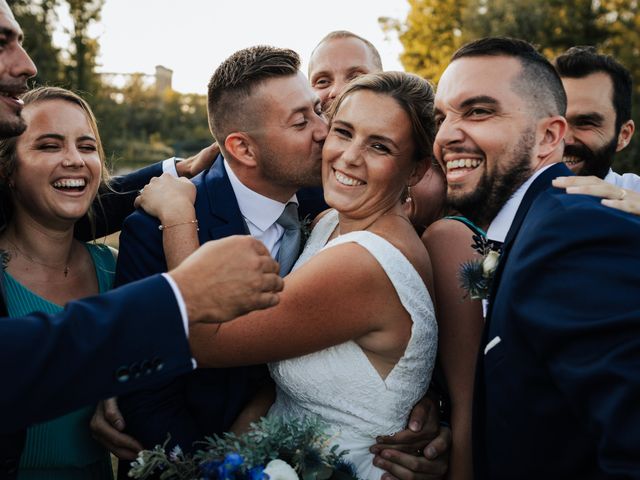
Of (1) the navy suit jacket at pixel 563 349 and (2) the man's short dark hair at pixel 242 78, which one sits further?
(2) the man's short dark hair at pixel 242 78

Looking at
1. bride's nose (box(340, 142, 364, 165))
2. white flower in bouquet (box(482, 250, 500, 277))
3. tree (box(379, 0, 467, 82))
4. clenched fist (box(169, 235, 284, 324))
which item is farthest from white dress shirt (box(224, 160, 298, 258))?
tree (box(379, 0, 467, 82))

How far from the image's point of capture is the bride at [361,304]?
2766 mm

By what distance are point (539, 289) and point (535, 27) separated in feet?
94.4

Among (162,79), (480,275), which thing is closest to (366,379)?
(480,275)

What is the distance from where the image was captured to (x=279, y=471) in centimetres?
261

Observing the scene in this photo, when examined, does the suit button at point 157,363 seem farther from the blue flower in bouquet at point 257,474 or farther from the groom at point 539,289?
the groom at point 539,289

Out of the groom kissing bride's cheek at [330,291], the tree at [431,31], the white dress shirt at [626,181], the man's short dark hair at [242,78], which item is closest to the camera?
the groom kissing bride's cheek at [330,291]

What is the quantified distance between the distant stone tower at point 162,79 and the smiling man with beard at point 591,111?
45.2 metres

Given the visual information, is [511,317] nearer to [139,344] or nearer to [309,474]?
[309,474]

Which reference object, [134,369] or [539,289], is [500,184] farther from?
[134,369]

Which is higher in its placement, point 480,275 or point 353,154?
point 353,154

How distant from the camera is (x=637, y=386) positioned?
1810 millimetres

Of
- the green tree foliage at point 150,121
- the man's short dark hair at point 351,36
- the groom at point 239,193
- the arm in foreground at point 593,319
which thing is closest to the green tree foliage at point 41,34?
the green tree foliage at point 150,121

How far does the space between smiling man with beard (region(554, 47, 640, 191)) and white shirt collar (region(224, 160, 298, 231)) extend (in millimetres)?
2716
